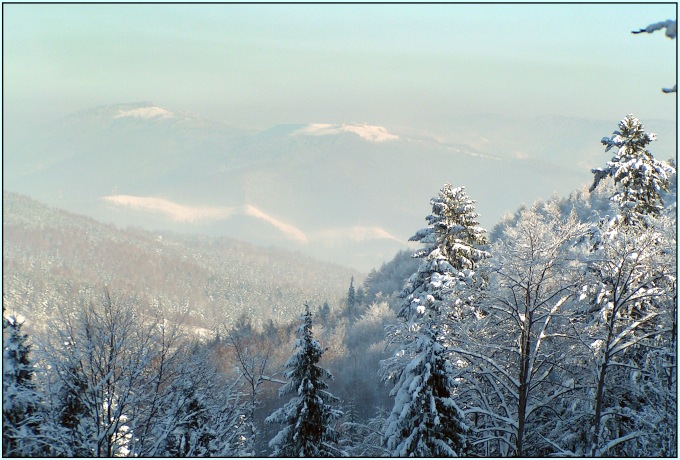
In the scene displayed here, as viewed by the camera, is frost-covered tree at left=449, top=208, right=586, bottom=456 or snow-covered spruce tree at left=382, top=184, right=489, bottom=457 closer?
snow-covered spruce tree at left=382, top=184, right=489, bottom=457

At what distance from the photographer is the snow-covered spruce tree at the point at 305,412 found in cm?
2069

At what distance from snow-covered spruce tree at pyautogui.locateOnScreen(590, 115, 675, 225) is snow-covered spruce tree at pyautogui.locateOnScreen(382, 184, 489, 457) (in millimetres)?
4854

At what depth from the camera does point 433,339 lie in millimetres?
18266

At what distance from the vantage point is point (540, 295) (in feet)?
62.4

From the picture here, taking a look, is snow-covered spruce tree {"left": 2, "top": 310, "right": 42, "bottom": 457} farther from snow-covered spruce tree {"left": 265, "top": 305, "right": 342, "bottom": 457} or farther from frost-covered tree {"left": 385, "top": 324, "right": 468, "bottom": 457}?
frost-covered tree {"left": 385, "top": 324, "right": 468, "bottom": 457}

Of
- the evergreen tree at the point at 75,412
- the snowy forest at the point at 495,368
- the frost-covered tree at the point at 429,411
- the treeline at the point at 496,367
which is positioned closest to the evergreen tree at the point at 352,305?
the snowy forest at the point at 495,368

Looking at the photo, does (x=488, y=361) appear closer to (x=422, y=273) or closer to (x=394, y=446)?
(x=394, y=446)

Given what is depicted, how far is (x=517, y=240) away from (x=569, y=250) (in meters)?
2.40

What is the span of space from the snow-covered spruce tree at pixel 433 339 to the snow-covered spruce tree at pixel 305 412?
7.70 ft

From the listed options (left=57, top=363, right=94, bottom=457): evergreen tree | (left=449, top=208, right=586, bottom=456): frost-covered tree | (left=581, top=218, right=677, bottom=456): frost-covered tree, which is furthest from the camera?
(left=449, top=208, right=586, bottom=456): frost-covered tree

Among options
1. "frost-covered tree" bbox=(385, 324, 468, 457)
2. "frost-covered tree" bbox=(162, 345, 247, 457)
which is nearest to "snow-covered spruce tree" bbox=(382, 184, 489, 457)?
"frost-covered tree" bbox=(385, 324, 468, 457)

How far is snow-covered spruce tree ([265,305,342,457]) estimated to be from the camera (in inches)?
814

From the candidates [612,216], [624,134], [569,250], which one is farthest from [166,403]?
[624,134]

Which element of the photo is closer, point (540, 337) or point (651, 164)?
point (540, 337)
